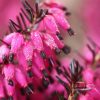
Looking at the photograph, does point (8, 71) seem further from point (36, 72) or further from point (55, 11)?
point (55, 11)

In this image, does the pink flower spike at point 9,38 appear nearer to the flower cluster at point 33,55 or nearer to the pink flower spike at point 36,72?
the flower cluster at point 33,55

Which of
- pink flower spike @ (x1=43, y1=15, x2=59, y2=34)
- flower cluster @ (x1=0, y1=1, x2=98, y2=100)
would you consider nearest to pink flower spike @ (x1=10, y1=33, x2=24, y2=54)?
flower cluster @ (x1=0, y1=1, x2=98, y2=100)

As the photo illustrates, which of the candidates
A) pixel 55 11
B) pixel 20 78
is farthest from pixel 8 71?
pixel 55 11

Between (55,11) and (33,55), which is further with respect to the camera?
(55,11)

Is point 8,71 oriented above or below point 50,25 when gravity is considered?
below

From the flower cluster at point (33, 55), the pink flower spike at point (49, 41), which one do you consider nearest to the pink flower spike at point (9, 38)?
the flower cluster at point (33, 55)

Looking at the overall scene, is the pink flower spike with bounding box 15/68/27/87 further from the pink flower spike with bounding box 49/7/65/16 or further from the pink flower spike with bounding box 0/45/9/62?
the pink flower spike with bounding box 49/7/65/16

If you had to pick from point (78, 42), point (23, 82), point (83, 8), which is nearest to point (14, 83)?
point (23, 82)
